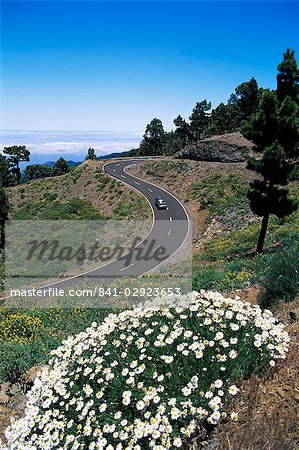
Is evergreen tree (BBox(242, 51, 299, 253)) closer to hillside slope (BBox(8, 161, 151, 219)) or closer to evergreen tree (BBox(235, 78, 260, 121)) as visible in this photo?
hillside slope (BBox(8, 161, 151, 219))

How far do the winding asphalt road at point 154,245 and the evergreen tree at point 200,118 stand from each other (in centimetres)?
3238

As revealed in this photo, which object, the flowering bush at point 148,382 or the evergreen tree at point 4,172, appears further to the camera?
the evergreen tree at point 4,172

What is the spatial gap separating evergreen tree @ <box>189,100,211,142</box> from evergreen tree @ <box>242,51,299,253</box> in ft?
198

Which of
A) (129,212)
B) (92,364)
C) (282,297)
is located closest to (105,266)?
(129,212)

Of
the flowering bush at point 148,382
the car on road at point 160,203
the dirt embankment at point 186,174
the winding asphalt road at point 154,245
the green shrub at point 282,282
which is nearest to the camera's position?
the flowering bush at point 148,382

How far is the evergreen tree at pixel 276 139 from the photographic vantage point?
15430 mm

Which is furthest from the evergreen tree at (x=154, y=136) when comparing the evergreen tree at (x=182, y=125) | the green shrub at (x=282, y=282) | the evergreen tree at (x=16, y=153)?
the green shrub at (x=282, y=282)

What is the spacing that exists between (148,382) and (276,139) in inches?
586

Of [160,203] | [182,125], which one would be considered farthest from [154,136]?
[160,203]

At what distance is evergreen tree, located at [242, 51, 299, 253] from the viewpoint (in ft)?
50.6

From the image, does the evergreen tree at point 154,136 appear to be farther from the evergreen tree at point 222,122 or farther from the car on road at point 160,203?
the car on road at point 160,203

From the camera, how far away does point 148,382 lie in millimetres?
3625

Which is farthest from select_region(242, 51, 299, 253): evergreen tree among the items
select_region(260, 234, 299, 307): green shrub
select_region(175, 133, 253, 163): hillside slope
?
select_region(175, 133, 253, 163): hillside slope

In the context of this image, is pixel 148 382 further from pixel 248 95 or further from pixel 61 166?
pixel 61 166
